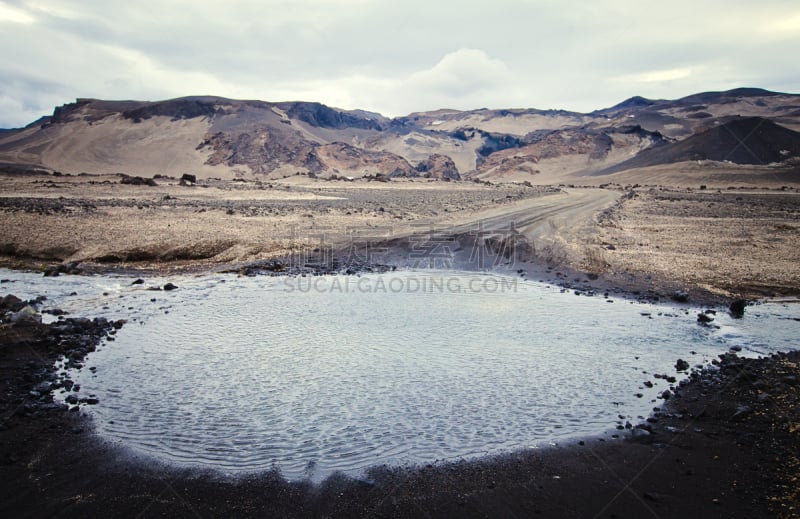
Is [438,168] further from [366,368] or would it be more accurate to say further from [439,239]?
[366,368]

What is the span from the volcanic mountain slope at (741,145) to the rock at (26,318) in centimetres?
7518

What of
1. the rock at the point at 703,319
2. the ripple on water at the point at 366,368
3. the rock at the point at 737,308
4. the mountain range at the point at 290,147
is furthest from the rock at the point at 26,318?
the mountain range at the point at 290,147

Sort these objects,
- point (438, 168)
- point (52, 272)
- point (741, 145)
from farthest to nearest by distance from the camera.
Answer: point (438, 168) → point (741, 145) → point (52, 272)

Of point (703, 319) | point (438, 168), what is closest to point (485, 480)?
point (703, 319)

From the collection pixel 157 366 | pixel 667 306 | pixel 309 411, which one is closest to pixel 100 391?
pixel 157 366

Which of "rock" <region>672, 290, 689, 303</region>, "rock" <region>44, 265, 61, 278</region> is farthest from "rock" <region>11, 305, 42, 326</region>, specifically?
"rock" <region>672, 290, 689, 303</region>

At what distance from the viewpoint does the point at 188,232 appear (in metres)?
17.5

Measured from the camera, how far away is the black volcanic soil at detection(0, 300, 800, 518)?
170 inches

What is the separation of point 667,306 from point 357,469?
9.09 meters

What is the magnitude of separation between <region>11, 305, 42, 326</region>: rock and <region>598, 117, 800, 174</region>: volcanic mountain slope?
247 ft

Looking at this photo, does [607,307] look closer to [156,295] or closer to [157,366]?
[157,366]

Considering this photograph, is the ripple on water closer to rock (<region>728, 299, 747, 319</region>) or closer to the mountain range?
rock (<region>728, 299, 747, 319</region>)

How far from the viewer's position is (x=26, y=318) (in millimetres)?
8391

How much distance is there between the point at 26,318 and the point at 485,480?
811 cm
